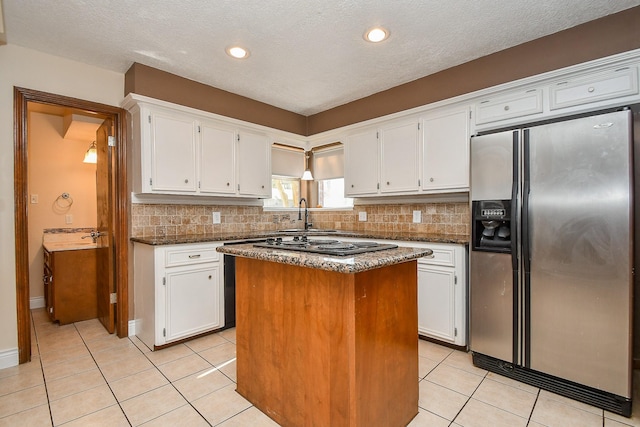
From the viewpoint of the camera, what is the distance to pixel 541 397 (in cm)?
199

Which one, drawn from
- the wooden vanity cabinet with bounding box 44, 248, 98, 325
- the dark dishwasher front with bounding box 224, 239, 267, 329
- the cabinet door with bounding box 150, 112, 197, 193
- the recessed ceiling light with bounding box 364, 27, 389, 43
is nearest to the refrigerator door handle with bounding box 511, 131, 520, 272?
the recessed ceiling light with bounding box 364, 27, 389, 43

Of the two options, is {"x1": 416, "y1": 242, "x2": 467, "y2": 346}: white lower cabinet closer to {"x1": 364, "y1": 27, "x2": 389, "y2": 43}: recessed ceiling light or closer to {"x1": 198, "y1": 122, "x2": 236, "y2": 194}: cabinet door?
{"x1": 364, "y1": 27, "x2": 389, "y2": 43}: recessed ceiling light

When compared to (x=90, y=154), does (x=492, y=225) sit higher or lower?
lower

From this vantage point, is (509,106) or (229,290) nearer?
(509,106)

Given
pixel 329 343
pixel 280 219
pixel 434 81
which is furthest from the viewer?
pixel 280 219

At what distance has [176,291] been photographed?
2736mm

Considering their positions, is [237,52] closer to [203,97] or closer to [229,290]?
[203,97]

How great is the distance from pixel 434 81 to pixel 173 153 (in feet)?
8.66

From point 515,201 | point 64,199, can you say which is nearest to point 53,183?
point 64,199

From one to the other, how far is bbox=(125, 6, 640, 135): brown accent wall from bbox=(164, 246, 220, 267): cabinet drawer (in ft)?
4.86

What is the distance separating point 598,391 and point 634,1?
249cm

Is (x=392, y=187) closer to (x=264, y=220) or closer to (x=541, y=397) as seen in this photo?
(x=264, y=220)

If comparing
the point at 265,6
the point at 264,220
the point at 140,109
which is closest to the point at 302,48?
the point at 265,6

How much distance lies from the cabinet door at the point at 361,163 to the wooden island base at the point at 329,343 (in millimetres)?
1911
